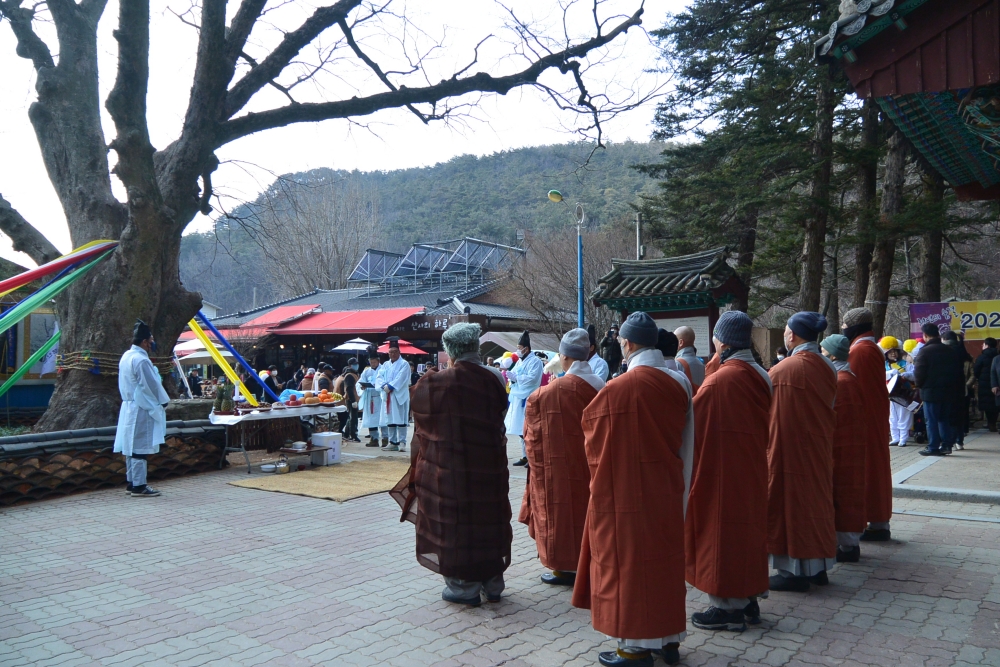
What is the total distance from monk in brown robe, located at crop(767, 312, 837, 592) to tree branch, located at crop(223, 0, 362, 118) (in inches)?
350

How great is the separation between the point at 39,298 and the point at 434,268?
26.8 m

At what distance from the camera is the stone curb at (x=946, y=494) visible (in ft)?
23.9

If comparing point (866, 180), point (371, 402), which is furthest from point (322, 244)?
point (866, 180)

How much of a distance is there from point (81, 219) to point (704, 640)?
398 inches

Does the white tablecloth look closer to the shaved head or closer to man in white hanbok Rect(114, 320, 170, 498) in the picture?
man in white hanbok Rect(114, 320, 170, 498)

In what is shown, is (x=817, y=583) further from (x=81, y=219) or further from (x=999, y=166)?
(x=81, y=219)

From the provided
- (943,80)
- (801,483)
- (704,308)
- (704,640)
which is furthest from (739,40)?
(704,640)

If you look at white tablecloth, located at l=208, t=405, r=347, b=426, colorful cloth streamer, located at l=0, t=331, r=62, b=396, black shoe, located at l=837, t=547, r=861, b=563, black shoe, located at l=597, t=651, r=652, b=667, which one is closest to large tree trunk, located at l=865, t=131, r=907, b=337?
black shoe, located at l=837, t=547, r=861, b=563

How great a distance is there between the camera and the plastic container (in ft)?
35.0

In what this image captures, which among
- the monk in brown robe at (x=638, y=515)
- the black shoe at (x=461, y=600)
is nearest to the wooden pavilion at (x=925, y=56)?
the monk in brown robe at (x=638, y=515)

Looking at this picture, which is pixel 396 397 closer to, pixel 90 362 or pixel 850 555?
pixel 90 362

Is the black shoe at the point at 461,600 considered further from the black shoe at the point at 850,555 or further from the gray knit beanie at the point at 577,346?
the black shoe at the point at 850,555

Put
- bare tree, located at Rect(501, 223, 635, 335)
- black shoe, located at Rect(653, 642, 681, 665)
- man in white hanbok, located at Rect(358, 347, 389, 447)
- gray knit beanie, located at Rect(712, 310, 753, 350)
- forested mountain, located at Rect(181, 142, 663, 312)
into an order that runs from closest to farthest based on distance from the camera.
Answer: black shoe, located at Rect(653, 642, 681, 665) < gray knit beanie, located at Rect(712, 310, 753, 350) < man in white hanbok, located at Rect(358, 347, 389, 447) < forested mountain, located at Rect(181, 142, 663, 312) < bare tree, located at Rect(501, 223, 635, 335)

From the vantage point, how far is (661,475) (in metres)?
3.50
